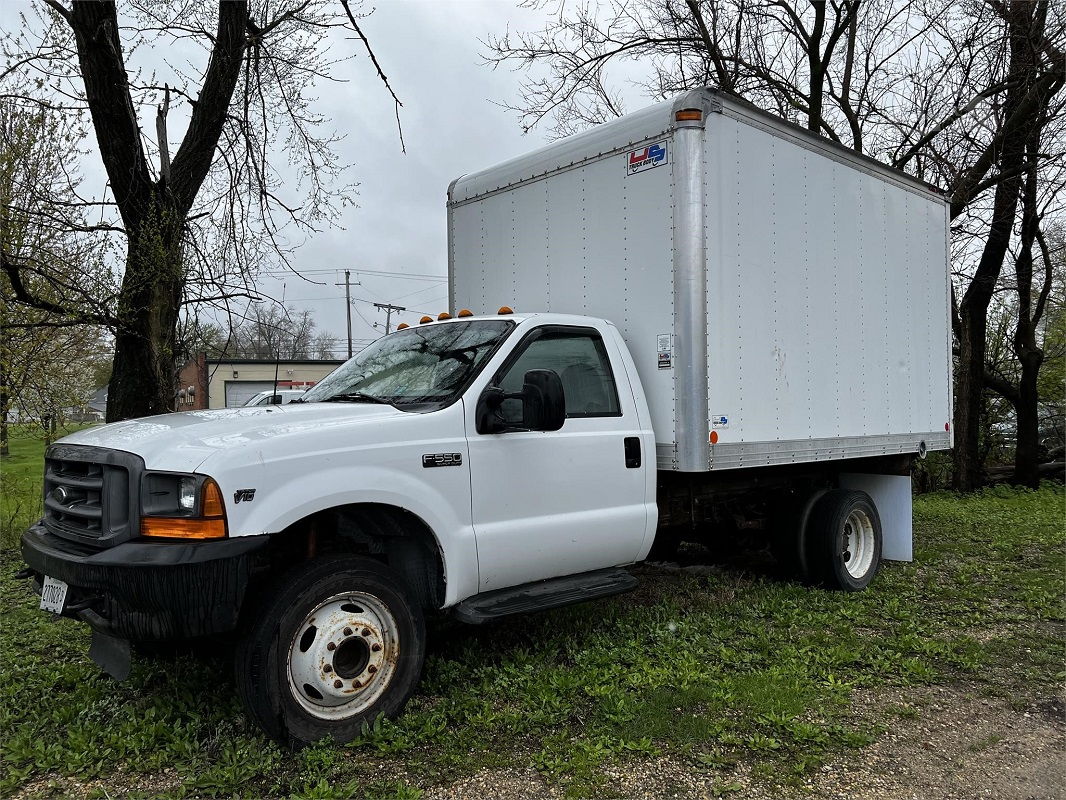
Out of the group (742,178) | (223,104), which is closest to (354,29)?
(223,104)

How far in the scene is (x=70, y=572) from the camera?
355 cm

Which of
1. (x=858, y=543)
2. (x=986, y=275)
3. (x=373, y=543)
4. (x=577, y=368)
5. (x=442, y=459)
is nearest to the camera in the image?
(x=442, y=459)

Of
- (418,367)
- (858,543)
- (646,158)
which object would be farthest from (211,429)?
(858,543)

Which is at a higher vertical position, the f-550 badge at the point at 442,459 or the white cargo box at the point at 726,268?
the white cargo box at the point at 726,268

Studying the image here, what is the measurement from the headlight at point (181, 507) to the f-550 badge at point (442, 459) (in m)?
1.07

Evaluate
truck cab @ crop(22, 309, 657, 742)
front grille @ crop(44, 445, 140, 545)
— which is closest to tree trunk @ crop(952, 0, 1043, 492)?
truck cab @ crop(22, 309, 657, 742)

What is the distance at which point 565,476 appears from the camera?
4.80 meters

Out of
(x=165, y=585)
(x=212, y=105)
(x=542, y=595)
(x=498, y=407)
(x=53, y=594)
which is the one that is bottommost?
(x=542, y=595)

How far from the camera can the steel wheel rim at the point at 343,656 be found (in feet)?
12.3

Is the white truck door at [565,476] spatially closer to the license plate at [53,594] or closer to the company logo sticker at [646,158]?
the company logo sticker at [646,158]

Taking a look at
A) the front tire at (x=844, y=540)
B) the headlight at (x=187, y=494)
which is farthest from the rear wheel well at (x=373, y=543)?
the front tire at (x=844, y=540)

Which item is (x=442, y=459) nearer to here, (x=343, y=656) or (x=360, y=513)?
(x=360, y=513)

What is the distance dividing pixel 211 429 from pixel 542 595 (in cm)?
205

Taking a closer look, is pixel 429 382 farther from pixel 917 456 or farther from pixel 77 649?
pixel 917 456
